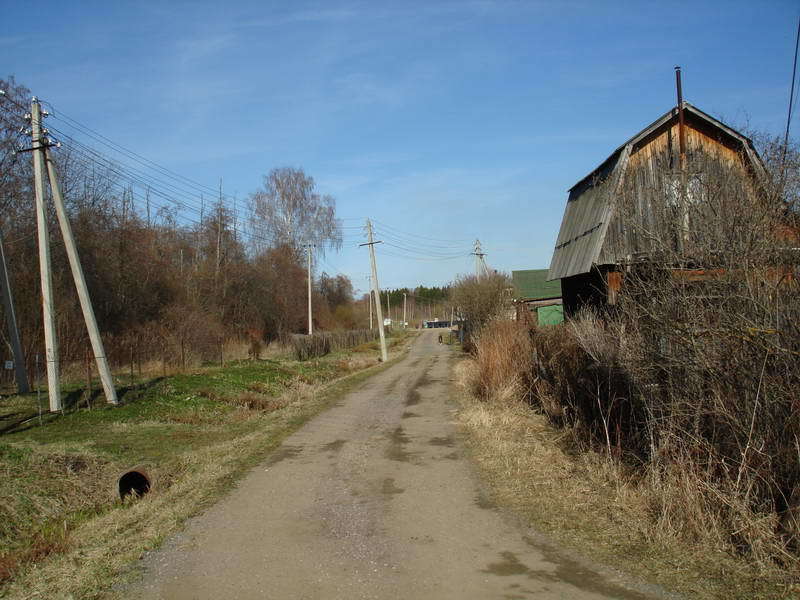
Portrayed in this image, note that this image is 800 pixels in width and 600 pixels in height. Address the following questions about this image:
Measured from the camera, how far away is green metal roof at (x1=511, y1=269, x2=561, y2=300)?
1850 inches

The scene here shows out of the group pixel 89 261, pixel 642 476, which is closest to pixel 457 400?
pixel 642 476

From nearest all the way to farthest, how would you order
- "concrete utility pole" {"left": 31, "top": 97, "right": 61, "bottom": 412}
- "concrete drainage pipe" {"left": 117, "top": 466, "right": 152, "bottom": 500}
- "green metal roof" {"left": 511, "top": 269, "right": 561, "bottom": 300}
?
"concrete drainage pipe" {"left": 117, "top": 466, "right": 152, "bottom": 500} < "concrete utility pole" {"left": 31, "top": 97, "right": 61, "bottom": 412} < "green metal roof" {"left": 511, "top": 269, "right": 561, "bottom": 300}

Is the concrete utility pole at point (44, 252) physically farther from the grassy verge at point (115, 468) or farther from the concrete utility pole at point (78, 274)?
→ the grassy verge at point (115, 468)

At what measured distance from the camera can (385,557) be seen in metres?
5.25

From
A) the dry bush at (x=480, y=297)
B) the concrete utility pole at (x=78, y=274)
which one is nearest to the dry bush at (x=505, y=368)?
the concrete utility pole at (x=78, y=274)

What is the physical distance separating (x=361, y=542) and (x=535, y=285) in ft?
145

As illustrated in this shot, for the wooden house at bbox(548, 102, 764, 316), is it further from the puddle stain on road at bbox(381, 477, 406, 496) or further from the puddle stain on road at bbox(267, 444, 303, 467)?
the puddle stain on road at bbox(267, 444, 303, 467)

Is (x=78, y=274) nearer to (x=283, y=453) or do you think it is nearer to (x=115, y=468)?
(x=115, y=468)

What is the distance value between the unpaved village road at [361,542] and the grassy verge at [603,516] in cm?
36

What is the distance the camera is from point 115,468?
379 inches

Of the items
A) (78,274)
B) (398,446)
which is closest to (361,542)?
(398,446)

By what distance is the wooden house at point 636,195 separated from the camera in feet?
22.6

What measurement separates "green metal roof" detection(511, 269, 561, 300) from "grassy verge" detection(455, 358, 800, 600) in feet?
122

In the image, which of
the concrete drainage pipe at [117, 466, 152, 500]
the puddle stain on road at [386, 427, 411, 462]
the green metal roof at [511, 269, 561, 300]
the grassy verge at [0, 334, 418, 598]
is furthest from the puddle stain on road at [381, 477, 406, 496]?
the green metal roof at [511, 269, 561, 300]
